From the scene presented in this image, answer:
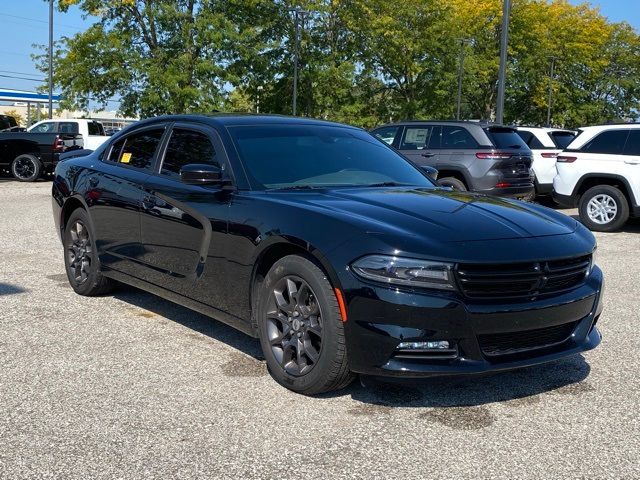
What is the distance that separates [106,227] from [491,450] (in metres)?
3.64

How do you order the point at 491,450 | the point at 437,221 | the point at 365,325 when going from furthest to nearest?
the point at 437,221 < the point at 365,325 < the point at 491,450

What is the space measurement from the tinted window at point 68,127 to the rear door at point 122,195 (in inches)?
695

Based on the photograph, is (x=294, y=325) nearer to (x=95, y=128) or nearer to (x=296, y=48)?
(x=95, y=128)

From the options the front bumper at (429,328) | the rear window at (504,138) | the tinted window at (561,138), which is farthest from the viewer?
the tinted window at (561,138)

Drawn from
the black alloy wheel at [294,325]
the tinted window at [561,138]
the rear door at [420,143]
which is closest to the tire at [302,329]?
the black alloy wheel at [294,325]

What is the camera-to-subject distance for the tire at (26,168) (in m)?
20.7

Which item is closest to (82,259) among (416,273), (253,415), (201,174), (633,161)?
(201,174)

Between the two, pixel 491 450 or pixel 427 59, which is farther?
pixel 427 59

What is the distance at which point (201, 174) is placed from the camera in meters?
4.60

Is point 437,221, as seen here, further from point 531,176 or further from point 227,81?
point 227,81

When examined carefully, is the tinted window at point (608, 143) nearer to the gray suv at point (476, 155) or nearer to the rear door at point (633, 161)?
the rear door at point (633, 161)

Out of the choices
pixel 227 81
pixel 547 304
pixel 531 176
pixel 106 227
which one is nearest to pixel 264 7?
pixel 227 81

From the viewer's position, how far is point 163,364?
15.5ft

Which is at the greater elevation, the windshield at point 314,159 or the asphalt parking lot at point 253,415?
the windshield at point 314,159
